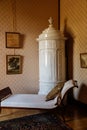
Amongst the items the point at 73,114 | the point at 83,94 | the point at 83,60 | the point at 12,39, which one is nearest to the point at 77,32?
the point at 83,60

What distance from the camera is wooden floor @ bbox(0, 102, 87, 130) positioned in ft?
10.7

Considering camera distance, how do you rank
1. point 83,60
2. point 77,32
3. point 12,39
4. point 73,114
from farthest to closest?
1. point 12,39
2. point 77,32
3. point 83,60
4. point 73,114

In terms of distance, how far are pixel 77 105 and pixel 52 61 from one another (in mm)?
1269

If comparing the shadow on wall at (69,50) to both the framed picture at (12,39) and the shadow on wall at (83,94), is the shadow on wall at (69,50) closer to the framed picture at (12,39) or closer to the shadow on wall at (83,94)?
the shadow on wall at (83,94)

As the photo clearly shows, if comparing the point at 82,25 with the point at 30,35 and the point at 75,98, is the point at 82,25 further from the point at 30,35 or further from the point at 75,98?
the point at 75,98

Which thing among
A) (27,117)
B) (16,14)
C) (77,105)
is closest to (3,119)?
(27,117)

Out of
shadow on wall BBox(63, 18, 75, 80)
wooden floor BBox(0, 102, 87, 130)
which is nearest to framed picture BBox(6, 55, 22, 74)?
wooden floor BBox(0, 102, 87, 130)

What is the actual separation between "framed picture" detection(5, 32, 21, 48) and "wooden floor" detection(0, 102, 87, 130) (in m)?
1.66

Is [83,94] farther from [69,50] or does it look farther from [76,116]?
[69,50]

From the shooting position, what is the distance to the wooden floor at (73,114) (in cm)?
326

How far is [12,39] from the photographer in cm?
466

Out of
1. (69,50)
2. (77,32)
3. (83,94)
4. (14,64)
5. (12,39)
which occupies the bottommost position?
(83,94)

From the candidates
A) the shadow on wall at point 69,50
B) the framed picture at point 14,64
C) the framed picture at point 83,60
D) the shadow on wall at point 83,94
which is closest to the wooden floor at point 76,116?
the shadow on wall at point 83,94

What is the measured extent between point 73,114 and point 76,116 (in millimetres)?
157
